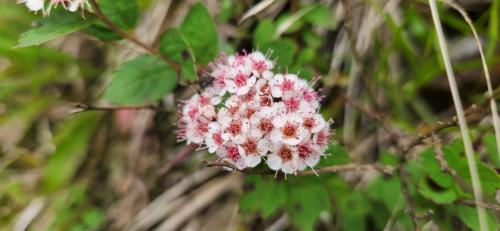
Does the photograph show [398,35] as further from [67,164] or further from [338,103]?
[67,164]

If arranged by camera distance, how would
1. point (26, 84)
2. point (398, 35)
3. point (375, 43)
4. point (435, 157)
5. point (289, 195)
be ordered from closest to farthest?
1. point (435, 157)
2. point (289, 195)
3. point (398, 35)
4. point (375, 43)
5. point (26, 84)

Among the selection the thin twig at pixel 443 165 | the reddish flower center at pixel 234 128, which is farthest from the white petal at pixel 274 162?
the thin twig at pixel 443 165

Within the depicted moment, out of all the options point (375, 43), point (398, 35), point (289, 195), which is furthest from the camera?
point (375, 43)

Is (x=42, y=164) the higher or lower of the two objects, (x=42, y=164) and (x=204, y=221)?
the higher

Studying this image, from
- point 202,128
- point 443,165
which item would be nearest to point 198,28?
point 202,128

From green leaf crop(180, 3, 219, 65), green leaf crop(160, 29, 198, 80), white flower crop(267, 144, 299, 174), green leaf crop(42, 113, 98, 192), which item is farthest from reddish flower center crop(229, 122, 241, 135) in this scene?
green leaf crop(42, 113, 98, 192)

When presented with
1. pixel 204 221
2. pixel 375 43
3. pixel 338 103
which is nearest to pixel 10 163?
pixel 204 221
